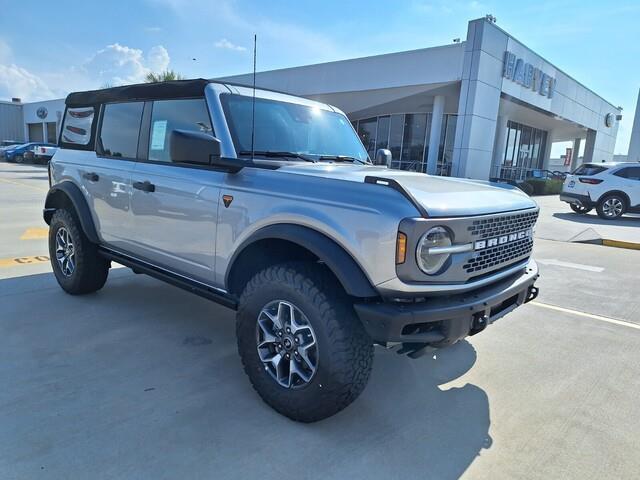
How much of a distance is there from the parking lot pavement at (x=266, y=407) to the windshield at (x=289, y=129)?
5.38 ft

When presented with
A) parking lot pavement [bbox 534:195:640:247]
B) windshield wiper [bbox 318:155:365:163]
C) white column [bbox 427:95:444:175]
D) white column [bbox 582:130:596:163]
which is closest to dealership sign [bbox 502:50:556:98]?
white column [bbox 427:95:444:175]

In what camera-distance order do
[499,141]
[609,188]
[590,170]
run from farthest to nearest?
[499,141] < [590,170] < [609,188]

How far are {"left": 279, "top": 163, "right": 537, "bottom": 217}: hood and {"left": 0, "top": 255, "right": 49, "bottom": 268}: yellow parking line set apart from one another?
15.0 ft

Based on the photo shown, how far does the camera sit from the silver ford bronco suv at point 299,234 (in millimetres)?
2332

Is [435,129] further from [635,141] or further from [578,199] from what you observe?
[635,141]

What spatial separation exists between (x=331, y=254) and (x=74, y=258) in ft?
10.7

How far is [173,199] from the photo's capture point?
3389mm

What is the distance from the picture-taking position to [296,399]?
8.53 feet

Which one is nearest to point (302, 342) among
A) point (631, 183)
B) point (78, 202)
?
point (78, 202)

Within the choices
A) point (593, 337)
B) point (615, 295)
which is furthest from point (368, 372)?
point (615, 295)

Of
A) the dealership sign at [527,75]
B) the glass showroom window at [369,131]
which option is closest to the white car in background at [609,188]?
the dealership sign at [527,75]

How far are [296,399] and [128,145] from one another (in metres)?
2.71

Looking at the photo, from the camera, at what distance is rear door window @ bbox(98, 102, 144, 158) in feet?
13.0

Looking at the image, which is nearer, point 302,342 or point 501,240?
point 302,342
